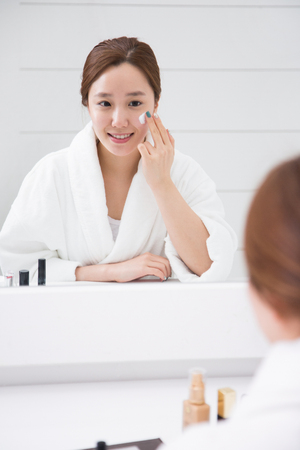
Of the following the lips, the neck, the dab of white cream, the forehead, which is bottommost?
the neck

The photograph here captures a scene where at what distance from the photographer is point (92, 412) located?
705mm

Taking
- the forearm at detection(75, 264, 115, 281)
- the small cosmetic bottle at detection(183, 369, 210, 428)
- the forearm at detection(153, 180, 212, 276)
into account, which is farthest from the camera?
the forearm at detection(153, 180, 212, 276)

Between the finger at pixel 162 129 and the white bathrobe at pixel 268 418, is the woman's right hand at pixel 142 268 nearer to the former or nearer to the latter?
the finger at pixel 162 129

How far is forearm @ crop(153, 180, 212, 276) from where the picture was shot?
101cm

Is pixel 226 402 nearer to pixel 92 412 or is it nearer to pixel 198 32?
pixel 92 412

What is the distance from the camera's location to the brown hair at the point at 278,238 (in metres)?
0.31

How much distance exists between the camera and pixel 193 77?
103cm

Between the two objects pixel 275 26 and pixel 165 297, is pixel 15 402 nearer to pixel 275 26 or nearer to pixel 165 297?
pixel 165 297

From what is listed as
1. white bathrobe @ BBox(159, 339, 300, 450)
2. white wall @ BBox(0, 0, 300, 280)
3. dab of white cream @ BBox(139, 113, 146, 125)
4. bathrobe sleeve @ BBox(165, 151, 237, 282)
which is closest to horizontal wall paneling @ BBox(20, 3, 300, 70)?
white wall @ BBox(0, 0, 300, 280)

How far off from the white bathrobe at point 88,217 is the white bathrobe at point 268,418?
1.96 ft

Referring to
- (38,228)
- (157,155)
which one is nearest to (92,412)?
(38,228)

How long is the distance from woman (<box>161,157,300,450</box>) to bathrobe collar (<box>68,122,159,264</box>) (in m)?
0.69

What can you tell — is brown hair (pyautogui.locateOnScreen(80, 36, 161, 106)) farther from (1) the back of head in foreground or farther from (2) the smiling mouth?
(1) the back of head in foreground

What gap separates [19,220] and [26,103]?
0.82 feet
